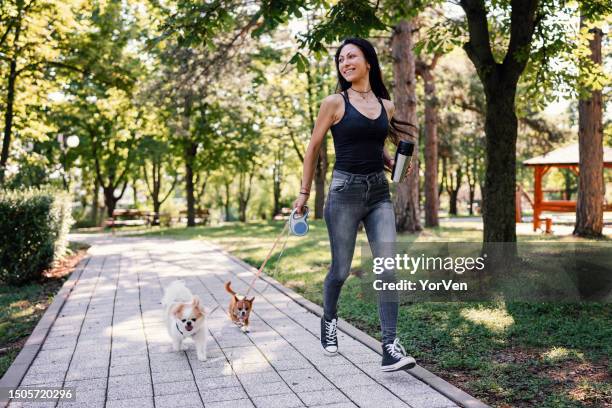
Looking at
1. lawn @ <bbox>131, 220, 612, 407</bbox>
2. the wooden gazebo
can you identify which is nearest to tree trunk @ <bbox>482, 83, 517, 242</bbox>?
lawn @ <bbox>131, 220, 612, 407</bbox>

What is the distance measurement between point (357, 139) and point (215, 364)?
88.0 inches

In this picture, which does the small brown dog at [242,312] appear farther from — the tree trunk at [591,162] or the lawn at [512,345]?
the tree trunk at [591,162]

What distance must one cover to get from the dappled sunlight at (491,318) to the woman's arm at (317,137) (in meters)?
2.58

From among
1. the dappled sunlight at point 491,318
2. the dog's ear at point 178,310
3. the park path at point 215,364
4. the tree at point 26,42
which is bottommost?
the park path at point 215,364

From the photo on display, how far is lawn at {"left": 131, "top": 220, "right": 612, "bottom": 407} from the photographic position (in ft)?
13.0

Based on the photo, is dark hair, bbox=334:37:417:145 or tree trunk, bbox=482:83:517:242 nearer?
dark hair, bbox=334:37:417:145

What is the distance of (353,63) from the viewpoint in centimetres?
435

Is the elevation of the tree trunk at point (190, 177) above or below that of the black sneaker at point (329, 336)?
above

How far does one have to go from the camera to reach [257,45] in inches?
734

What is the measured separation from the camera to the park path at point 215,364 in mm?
3918

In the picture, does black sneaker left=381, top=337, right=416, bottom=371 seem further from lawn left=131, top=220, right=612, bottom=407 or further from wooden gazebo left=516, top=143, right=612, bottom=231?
wooden gazebo left=516, top=143, right=612, bottom=231

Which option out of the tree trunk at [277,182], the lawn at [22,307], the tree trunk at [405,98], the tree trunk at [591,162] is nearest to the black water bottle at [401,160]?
the lawn at [22,307]

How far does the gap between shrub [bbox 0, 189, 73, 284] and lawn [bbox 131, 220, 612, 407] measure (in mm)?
4728

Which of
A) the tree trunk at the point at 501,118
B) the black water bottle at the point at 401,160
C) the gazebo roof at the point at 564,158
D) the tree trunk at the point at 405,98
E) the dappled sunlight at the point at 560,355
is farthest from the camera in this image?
the gazebo roof at the point at 564,158
